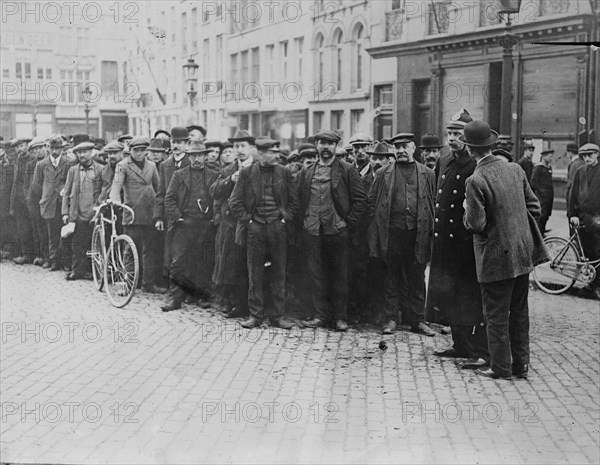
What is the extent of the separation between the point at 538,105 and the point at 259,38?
6.70m

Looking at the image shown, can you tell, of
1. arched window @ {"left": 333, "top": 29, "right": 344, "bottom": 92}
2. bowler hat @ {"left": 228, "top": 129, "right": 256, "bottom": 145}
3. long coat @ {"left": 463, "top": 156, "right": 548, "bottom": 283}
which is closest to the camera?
long coat @ {"left": 463, "top": 156, "right": 548, "bottom": 283}

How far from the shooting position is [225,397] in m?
5.39

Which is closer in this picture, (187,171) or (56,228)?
(187,171)

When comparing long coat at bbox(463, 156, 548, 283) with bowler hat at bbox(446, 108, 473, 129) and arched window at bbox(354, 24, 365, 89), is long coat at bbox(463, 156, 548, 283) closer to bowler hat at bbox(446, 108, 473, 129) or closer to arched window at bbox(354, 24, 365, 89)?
bowler hat at bbox(446, 108, 473, 129)

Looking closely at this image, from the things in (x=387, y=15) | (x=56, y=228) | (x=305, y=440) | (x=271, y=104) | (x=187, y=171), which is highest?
(x=387, y=15)

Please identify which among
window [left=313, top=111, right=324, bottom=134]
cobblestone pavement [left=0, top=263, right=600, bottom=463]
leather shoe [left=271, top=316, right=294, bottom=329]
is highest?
window [left=313, top=111, right=324, bottom=134]

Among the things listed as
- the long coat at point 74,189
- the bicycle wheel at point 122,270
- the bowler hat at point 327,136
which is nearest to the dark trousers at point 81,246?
the long coat at point 74,189

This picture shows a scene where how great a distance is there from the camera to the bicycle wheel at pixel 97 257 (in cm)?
880

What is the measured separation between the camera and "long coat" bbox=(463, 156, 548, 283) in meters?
5.63

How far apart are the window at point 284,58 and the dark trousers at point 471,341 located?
330cm

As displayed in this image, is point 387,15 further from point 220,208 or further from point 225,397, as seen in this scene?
point 225,397

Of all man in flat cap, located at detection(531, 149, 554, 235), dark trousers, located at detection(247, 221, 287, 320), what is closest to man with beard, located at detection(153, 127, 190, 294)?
dark trousers, located at detection(247, 221, 287, 320)

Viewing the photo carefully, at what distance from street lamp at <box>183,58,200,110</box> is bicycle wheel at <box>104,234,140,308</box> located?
166 cm

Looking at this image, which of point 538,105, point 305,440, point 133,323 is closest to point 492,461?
point 305,440
